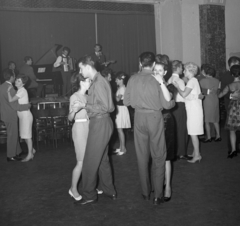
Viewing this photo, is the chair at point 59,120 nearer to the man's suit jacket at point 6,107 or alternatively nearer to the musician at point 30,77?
the man's suit jacket at point 6,107

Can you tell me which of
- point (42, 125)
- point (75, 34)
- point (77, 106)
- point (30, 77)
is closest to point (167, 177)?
point (77, 106)

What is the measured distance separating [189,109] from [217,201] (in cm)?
186

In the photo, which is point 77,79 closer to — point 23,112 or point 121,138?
point 23,112

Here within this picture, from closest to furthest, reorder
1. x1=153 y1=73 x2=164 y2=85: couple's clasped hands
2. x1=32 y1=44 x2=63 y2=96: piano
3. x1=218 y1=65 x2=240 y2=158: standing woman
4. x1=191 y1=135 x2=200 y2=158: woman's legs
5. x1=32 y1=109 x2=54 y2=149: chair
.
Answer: x1=153 y1=73 x2=164 y2=85: couple's clasped hands → x1=191 y1=135 x2=200 y2=158: woman's legs → x1=218 y1=65 x2=240 y2=158: standing woman → x1=32 y1=109 x2=54 y2=149: chair → x1=32 y1=44 x2=63 y2=96: piano

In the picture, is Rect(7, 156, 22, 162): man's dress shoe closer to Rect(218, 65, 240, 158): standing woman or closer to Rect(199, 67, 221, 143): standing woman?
Rect(218, 65, 240, 158): standing woman

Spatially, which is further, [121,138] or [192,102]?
[121,138]

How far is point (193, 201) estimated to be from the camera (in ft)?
12.8

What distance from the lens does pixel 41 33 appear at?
38.9 feet

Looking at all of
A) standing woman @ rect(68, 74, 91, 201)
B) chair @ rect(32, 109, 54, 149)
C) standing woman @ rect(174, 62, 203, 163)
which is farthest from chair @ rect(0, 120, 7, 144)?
standing woman @ rect(68, 74, 91, 201)

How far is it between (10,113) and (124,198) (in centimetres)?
286

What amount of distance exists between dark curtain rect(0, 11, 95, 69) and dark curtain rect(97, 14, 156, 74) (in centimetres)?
46

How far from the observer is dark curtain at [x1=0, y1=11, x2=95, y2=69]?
11.4m

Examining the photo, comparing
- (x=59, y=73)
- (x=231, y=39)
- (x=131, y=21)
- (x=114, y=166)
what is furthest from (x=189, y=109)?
(x=131, y=21)

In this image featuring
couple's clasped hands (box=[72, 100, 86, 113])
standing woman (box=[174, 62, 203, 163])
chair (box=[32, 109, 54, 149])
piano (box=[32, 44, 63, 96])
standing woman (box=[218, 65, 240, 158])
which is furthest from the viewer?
piano (box=[32, 44, 63, 96])
